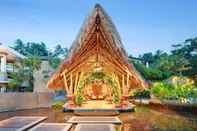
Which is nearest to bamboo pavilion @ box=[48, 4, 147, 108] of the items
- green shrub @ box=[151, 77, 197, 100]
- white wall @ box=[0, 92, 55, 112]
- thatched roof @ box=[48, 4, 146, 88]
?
thatched roof @ box=[48, 4, 146, 88]

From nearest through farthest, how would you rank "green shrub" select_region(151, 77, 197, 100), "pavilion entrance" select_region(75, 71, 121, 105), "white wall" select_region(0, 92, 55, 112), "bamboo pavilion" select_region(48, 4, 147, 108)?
"bamboo pavilion" select_region(48, 4, 147, 108) → "white wall" select_region(0, 92, 55, 112) → "pavilion entrance" select_region(75, 71, 121, 105) → "green shrub" select_region(151, 77, 197, 100)

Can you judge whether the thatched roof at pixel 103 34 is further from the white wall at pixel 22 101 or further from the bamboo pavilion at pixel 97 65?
the white wall at pixel 22 101

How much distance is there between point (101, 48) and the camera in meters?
15.8

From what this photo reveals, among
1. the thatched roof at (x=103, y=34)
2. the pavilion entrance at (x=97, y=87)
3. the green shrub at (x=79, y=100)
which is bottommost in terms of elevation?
the green shrub at (x=79, y=100)

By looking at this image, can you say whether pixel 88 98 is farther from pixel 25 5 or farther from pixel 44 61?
pixel 44 61

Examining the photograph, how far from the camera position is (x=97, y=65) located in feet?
61.2

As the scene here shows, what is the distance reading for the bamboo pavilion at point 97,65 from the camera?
44.4 feet

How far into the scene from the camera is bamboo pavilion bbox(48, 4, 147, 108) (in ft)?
44.4

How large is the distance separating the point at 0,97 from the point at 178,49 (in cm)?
2462

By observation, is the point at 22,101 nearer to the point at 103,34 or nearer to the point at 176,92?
the point at 103,34

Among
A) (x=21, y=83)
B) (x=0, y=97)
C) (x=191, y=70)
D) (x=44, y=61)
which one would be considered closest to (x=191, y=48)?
(x=191, y=70)

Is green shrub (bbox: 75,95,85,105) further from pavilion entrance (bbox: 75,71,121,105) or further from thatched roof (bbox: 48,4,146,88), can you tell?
thatched roof (bbox: 48,4,146,88)

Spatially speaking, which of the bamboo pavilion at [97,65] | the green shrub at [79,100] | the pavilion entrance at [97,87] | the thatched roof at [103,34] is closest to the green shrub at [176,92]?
the bamboo pavilion at [97,65]

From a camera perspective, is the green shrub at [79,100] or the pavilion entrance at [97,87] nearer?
the green shrub at [79,100]
